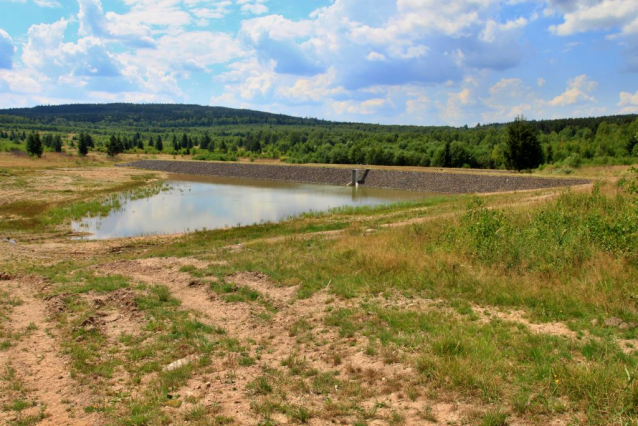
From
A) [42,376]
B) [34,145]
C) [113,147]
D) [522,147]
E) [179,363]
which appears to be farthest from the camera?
[113,147]

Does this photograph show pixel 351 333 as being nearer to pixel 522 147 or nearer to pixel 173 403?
pixel 173 403

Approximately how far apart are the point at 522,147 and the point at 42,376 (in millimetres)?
43403

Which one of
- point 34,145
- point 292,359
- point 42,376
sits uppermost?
point 34,145

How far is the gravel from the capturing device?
1453 inches

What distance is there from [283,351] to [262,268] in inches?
170

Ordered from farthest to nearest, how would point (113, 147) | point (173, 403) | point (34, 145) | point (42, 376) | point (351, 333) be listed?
point (113, 147)
point (34, 145)
point (351, 333)
point (42, 376)
point (173, 403)

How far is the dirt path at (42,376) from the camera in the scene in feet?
14.3

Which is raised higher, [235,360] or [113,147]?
[113,147]

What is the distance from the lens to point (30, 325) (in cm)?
692

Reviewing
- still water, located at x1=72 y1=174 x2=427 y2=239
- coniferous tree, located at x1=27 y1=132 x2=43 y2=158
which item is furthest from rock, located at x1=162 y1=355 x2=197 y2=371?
coniferous tree, located at x1=27 y1=132 x2=43 y2=158

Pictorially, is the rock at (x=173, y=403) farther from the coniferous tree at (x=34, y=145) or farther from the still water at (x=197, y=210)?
the coniferous tree at (x=34, y=145)

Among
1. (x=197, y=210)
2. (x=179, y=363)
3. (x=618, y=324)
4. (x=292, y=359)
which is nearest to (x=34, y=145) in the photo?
(x=197, y=210)

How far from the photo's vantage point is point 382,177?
51.7 meters

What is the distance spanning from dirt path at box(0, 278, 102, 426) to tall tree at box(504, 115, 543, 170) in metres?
40.9
